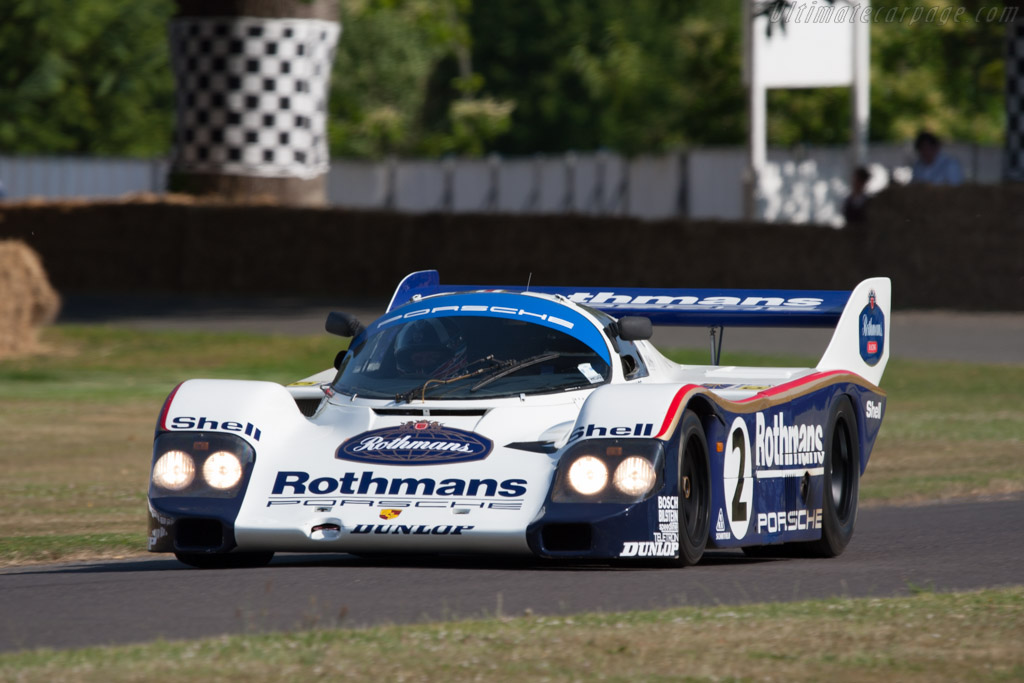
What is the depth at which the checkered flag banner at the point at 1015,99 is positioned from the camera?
24891 mm

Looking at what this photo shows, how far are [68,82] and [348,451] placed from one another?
5532 cm

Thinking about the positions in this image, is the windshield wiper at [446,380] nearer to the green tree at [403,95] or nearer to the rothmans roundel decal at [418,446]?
the rothmans roundel decal at [418,446]

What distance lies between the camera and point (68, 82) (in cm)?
6059

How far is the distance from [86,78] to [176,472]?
180 ft

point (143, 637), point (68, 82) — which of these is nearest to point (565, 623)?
point (143, 637)

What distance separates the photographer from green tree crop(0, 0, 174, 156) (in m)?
57.1

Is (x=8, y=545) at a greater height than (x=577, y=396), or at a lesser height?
lesser

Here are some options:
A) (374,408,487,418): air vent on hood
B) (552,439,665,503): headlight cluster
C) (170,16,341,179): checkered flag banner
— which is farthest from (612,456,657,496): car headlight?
(170,16,341,179): checkered flag banner

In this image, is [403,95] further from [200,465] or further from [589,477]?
[589,477]

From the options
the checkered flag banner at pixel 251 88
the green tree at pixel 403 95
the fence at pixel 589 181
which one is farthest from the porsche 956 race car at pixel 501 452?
the green tree at pixel 403 95

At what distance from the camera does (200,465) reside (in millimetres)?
7570

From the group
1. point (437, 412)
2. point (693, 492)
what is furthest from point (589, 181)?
point (693, 492)

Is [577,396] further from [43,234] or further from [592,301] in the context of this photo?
[43,234]

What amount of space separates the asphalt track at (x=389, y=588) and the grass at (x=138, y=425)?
179 cm
